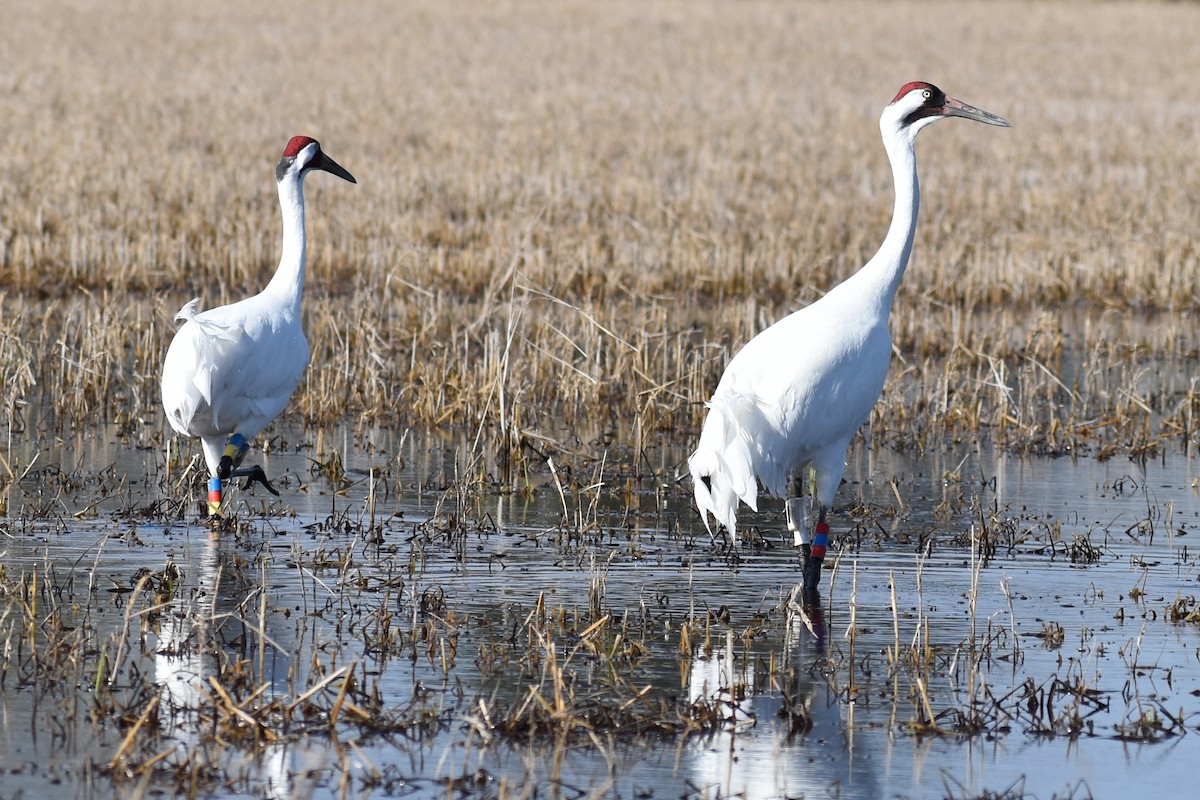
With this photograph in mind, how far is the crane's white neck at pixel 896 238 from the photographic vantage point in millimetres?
6898

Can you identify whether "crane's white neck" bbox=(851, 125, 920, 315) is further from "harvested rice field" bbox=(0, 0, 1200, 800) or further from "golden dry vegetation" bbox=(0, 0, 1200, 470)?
"harvested rice field" bbox=(0, 0, 1200, 800)

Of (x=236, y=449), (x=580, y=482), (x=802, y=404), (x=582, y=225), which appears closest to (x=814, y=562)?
(x=802, y=404)

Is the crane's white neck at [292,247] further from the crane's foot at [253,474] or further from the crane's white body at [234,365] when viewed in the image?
the crane's foot at [253,474]

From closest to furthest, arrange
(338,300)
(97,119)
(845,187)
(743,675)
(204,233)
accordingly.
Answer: (743,675) → (338,300) → (204,233) → (845,187) → (97,119)

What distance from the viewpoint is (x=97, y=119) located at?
21.7 metres

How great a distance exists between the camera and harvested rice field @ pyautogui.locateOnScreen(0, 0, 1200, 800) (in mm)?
4605

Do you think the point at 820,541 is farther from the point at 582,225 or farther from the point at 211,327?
the point at 582,225

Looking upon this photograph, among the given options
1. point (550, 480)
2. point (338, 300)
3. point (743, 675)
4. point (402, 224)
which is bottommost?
point (743, 675)

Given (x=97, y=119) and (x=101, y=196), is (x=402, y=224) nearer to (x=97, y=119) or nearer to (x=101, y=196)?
(x=101, y=196)

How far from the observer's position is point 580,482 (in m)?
8.35

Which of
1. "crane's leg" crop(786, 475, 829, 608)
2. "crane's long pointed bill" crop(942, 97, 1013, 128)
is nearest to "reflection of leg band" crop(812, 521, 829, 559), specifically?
"crane's leg" crop(786, 475, 829, 608)

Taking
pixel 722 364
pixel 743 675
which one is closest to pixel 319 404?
pixel 722 364

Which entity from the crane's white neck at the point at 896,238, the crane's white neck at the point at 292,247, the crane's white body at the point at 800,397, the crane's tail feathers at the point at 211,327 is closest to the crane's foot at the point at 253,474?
the crane's tail feathers at the point at 211,327

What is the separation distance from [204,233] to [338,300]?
Result: 2.72 m
